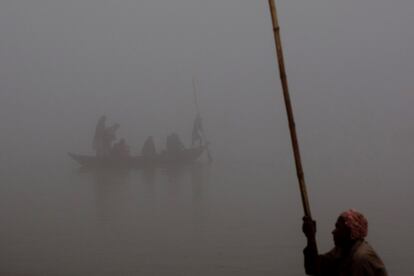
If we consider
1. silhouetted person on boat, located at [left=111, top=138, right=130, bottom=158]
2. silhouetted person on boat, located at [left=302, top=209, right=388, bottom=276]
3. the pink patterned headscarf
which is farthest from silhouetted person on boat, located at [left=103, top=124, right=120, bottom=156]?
the pink patterned headscarf

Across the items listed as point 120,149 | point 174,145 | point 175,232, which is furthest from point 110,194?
point 175,232

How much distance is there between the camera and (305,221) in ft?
10.7

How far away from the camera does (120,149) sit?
6462 cm

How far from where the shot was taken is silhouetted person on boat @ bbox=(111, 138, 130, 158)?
63.7m

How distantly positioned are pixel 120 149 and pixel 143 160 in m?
3.93

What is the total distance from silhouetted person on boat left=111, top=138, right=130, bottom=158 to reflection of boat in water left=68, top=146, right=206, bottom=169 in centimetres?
114

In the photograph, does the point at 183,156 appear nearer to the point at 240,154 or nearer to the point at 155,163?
the point at 155,163

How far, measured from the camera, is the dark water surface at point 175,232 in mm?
16359

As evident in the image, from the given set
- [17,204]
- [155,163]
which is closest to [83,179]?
[155,163]

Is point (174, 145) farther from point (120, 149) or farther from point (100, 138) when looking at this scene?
point (100, 138)

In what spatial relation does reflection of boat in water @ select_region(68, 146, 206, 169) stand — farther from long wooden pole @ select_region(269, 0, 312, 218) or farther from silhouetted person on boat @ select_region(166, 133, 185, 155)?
long wooden pole @ select_region(269, 0, 312, 218)

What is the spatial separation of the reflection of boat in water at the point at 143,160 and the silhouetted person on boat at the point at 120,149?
1138 mm

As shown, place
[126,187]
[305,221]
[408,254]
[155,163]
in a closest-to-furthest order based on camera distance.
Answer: [305,221] → [408,254] → [126,187] → [155,163]

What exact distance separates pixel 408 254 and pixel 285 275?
17.4ft
